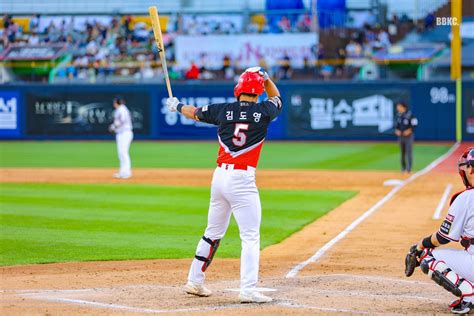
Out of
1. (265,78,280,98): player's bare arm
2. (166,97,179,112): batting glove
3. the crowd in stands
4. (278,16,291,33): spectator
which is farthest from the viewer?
(278,16,291,33): spectator

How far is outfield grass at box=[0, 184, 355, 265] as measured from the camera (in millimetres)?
11906

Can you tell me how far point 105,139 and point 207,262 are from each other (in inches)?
1215

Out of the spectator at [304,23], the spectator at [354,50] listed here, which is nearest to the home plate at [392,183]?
the spectator at [354,50]

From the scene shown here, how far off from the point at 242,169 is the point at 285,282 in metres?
1.67

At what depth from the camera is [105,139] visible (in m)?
38.9

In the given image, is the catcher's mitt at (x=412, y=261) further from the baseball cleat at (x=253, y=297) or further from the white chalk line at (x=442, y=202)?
the white chalk line at (x=442, y=202)

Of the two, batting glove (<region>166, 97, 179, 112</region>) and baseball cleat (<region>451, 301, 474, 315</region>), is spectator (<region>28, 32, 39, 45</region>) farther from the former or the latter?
baseball cleat (<region>451, 301, 474, 315</region>)

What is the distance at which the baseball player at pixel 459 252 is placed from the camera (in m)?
7.59

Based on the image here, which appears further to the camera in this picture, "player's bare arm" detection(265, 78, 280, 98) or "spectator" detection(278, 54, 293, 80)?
"spectator" detection(278, 54, 293, 80)

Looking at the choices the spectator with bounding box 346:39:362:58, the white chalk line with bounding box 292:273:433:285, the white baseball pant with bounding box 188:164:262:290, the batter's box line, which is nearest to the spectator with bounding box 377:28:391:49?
the spectator with bounding box 346:39:362:58

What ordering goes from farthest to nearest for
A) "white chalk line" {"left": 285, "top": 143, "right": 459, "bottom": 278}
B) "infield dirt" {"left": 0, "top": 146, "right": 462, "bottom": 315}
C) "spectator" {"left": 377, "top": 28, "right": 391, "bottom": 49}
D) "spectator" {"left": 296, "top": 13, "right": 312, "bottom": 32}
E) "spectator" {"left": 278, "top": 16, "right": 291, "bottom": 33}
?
"spectator" {"left": 278, "top": 16, "right": 291, "bottom": 33}
"spectator" {"left": 296, "top": 13, "right": 312, "bottom": 32}
"spectator" {"left": 377, "top": 28, "right": 391, "bottom": 49}
"white chalk line" {"left": 285, "top": 143, "right": 459, "bottom": 278}
"infield dirt" {"left": 0, "top": 146, "right": 462, "bottom": 315}

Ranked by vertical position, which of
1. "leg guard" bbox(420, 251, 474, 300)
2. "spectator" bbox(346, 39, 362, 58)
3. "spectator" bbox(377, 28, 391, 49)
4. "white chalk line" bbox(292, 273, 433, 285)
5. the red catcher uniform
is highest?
"spectator" bbox(377, 28, 391, 49)

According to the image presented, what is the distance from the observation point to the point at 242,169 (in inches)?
324

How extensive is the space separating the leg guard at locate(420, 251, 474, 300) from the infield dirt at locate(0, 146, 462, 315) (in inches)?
11.6
